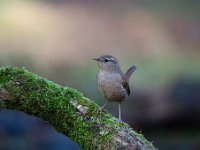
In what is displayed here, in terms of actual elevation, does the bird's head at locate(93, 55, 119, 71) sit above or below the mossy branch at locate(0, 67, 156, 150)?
above

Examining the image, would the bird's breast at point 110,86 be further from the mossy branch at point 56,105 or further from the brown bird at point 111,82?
the mossy branch at point 56,105

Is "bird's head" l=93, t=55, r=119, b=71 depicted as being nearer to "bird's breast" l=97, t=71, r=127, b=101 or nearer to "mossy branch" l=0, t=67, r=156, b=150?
"bird's breast" l=97, t=71, r=127, b=101

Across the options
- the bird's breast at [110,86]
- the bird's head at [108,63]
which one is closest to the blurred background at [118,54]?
the bird's head at [108,63]

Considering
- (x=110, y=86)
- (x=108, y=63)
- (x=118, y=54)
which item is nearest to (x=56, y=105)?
(x=110, y=86)

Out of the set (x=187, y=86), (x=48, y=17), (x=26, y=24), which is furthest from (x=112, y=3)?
(x=187, y=86)

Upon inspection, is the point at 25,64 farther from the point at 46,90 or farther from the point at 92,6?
the point at 46,90

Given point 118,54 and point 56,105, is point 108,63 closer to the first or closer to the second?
point 56,105

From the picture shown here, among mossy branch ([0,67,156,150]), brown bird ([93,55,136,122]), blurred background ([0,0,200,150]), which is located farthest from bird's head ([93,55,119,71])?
blurred background ([0,0,200,150])
